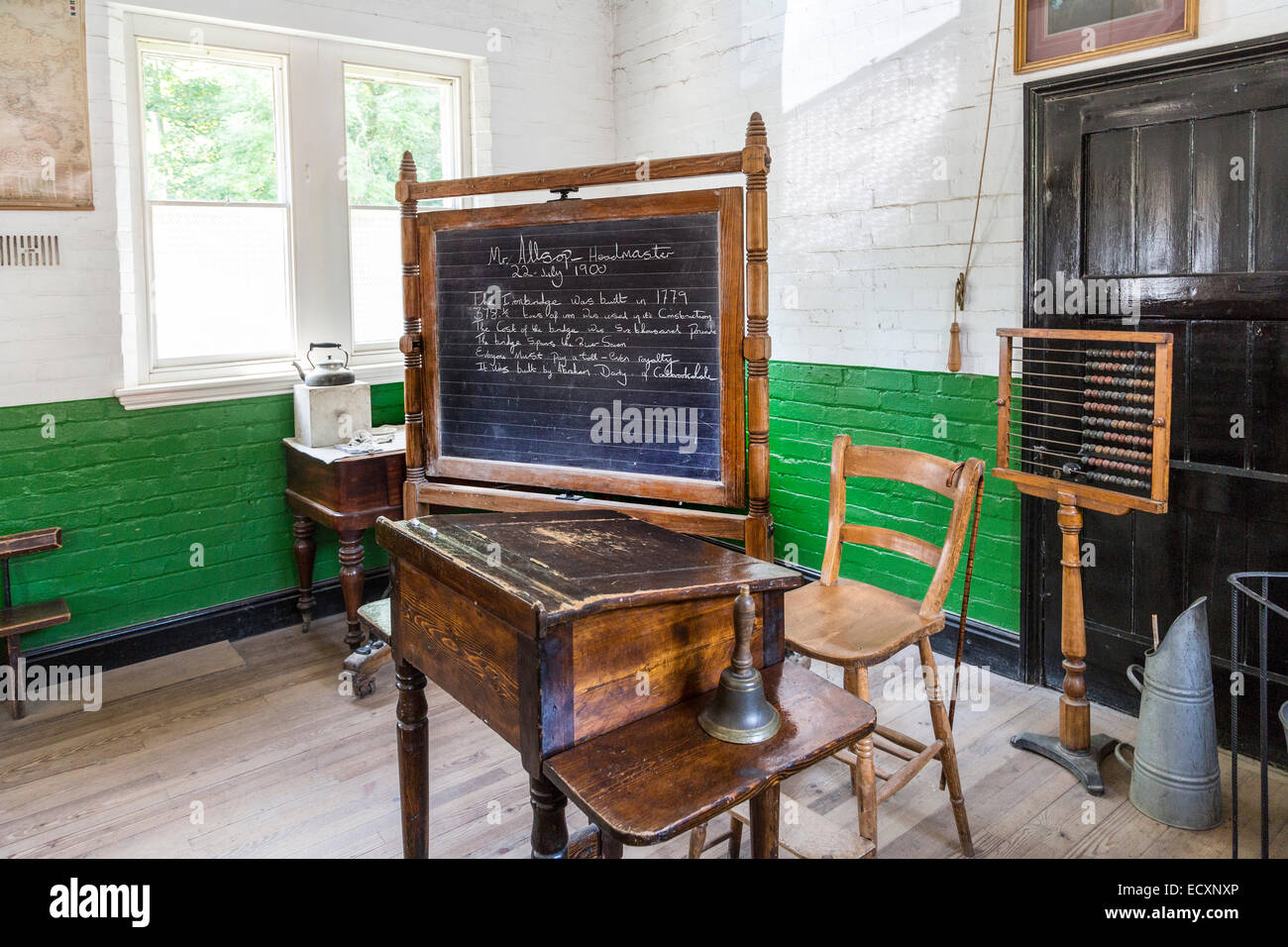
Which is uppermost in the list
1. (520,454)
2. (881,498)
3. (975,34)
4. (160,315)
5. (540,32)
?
(540,32)

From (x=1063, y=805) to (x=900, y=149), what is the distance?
2.42 meters

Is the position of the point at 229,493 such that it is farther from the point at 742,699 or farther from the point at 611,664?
the point at 742,699

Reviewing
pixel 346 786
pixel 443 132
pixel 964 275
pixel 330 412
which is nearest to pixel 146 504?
pixel 330 412

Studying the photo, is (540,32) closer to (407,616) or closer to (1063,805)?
(407,616)

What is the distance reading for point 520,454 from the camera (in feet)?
10.4

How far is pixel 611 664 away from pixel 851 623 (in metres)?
1.24

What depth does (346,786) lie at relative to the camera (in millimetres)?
2832

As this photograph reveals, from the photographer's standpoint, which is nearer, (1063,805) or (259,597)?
(1063,805)

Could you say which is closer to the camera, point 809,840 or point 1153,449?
point 809,840

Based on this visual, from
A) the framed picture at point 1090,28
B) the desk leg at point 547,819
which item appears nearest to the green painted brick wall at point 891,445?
the framed picture at point 1090,28

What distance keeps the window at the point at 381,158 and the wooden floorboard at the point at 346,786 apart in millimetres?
1766

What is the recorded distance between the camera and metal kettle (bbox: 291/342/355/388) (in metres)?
3.91

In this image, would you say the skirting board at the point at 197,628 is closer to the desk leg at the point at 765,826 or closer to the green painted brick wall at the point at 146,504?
the green painted brick wall at the point at 146,504
